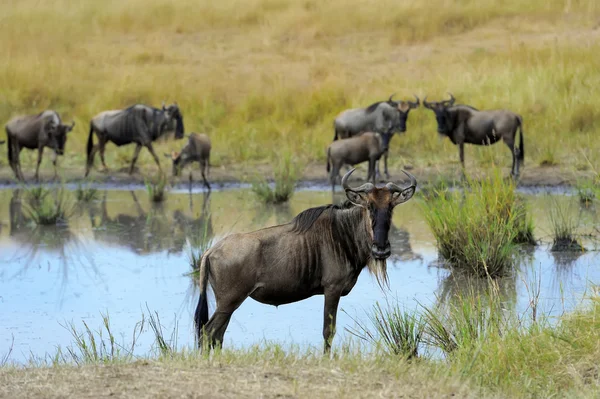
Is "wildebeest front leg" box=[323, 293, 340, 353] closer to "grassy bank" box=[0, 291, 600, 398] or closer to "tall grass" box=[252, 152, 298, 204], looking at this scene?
"grassy bank" box=[0, 291, 600, 398]

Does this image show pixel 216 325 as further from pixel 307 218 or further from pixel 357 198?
pixel 357 198

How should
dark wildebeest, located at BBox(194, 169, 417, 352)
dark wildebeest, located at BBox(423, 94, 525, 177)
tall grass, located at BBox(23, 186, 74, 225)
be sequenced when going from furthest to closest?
dark wildebeest, located at BBox(423, 94, 525, 177), tall grass, located at BBox(23, 186, 74, 225), dark wildebeest, located at BBox(194, 169, 417, 352)

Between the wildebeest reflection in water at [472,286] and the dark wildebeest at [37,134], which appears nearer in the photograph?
the wildebeest reflection in water at [472,286]

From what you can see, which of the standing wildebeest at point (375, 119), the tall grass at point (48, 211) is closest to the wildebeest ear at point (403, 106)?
the standing wildebeest at point (375, 119)

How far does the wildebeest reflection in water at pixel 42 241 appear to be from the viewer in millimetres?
10570

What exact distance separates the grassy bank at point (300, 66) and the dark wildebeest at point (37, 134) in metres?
1.53

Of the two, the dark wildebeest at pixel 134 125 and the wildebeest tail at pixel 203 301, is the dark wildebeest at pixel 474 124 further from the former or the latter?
the wildebeest tail at pixel 203 301

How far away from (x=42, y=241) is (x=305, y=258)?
225 inches

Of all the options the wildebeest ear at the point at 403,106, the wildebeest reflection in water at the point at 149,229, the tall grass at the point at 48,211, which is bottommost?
the wildebeest reflection in water at the point at 149,229

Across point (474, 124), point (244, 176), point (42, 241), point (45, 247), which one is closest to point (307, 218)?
point (45, 247)

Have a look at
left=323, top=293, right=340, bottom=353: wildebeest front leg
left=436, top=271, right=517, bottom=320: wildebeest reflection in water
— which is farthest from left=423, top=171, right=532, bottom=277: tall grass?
left=323, top=293, right=340, bottom=353: wildebeest front leg

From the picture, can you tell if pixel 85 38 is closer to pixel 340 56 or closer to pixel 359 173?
pixel 340 56

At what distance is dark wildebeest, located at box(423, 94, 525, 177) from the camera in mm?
16906

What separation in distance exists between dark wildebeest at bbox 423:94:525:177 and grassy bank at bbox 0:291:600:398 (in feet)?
34.3
